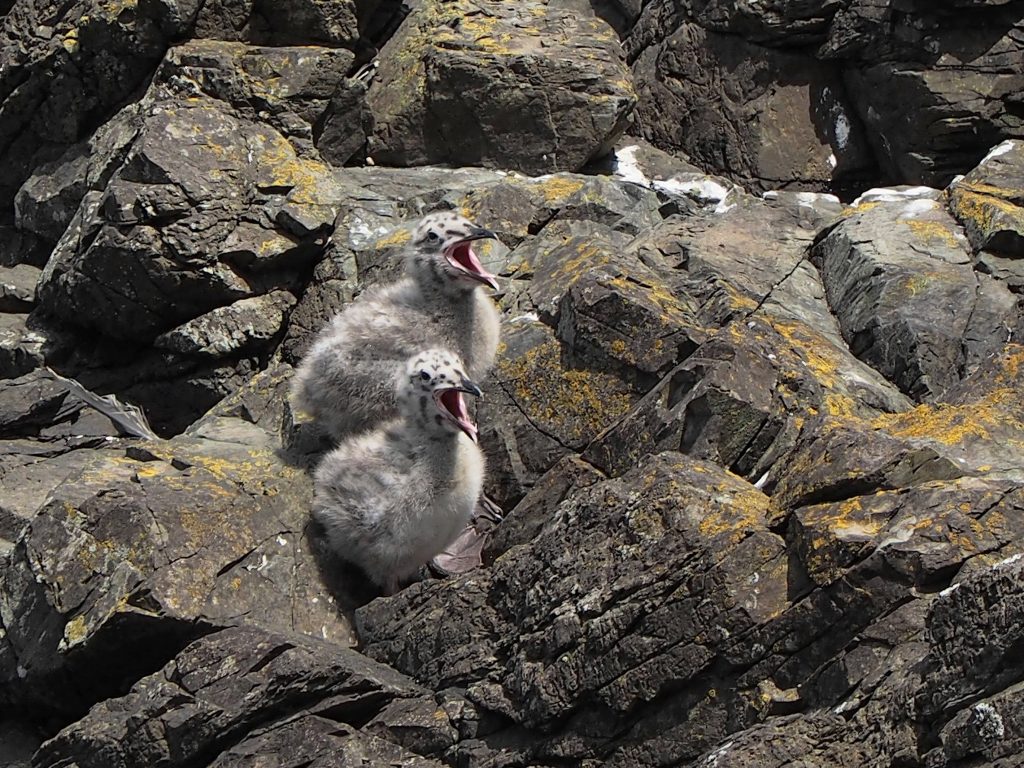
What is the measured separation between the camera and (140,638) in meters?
10.4

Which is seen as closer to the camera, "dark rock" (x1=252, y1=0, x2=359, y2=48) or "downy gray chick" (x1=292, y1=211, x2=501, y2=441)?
"downy gray chick" (x1=292, y1=211, x2=501, y2=441)

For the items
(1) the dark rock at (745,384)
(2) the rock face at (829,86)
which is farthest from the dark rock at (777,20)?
(1) the dark rock at (745,384)

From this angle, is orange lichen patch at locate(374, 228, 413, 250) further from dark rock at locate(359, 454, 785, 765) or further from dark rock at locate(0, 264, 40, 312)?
dark rock at locate(359, 454, 785, 765)

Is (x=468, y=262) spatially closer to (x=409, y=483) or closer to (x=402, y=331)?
(x=402, y=331)

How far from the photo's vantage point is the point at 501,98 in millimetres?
17906

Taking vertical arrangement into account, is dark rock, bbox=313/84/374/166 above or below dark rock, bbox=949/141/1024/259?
below

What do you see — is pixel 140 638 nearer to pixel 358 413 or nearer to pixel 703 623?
pixel 358 413

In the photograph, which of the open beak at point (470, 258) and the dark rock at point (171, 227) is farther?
the dark rock at point (171, 227)

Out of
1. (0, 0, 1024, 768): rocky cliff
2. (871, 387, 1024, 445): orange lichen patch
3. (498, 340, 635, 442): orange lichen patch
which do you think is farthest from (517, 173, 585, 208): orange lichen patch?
(871, 387, 1024, 445): orange lichen patch

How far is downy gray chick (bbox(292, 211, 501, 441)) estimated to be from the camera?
1206 centimetres

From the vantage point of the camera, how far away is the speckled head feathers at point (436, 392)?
1113 centimetres

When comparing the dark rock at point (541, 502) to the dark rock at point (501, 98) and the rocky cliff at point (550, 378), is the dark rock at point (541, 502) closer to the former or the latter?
the rocky cliff at point (550, 378)

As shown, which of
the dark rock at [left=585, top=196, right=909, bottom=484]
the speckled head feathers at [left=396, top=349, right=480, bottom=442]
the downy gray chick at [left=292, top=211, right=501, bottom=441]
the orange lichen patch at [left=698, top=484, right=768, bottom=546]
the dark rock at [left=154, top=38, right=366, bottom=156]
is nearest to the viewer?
the orange lichen patch at [left=698, top=484, right=768, bottom=546]

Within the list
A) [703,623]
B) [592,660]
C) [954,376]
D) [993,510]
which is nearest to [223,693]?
[592,660]
